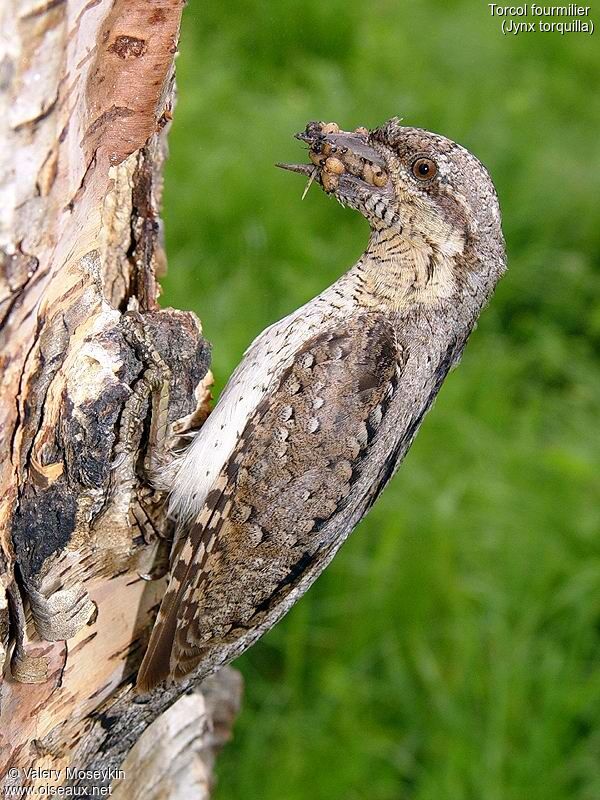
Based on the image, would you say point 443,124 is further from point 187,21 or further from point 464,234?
point 464,234

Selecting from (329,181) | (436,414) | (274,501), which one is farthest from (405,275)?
(436,414)

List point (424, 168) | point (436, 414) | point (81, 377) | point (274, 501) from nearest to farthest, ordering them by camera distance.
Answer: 1. point (81, 377)
2. point (274, 501)
3. point (424, 168)
4. point (436, 414)

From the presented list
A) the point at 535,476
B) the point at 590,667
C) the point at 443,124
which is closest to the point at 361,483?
the point at 590,667

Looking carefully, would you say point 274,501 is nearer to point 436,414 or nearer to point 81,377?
point 81,377

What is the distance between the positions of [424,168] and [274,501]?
1.03 metres

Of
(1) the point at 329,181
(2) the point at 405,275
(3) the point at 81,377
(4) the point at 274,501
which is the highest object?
(1) the point at 329,181

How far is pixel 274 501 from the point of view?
277 cm

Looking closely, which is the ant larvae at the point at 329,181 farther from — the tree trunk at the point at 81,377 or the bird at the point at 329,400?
the tree trunk at the point at 81,377

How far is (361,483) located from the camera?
284 cm

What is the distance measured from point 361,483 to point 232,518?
372 millimetres

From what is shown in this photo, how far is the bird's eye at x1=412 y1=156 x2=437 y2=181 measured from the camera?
2.91 m

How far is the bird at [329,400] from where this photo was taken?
275cm

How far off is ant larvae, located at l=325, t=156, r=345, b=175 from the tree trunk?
50 centimetres

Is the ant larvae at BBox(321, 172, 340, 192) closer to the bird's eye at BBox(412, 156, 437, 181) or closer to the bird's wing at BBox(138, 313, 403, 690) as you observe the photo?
the bird's eye at BBox(412, 156, 437, 181)
